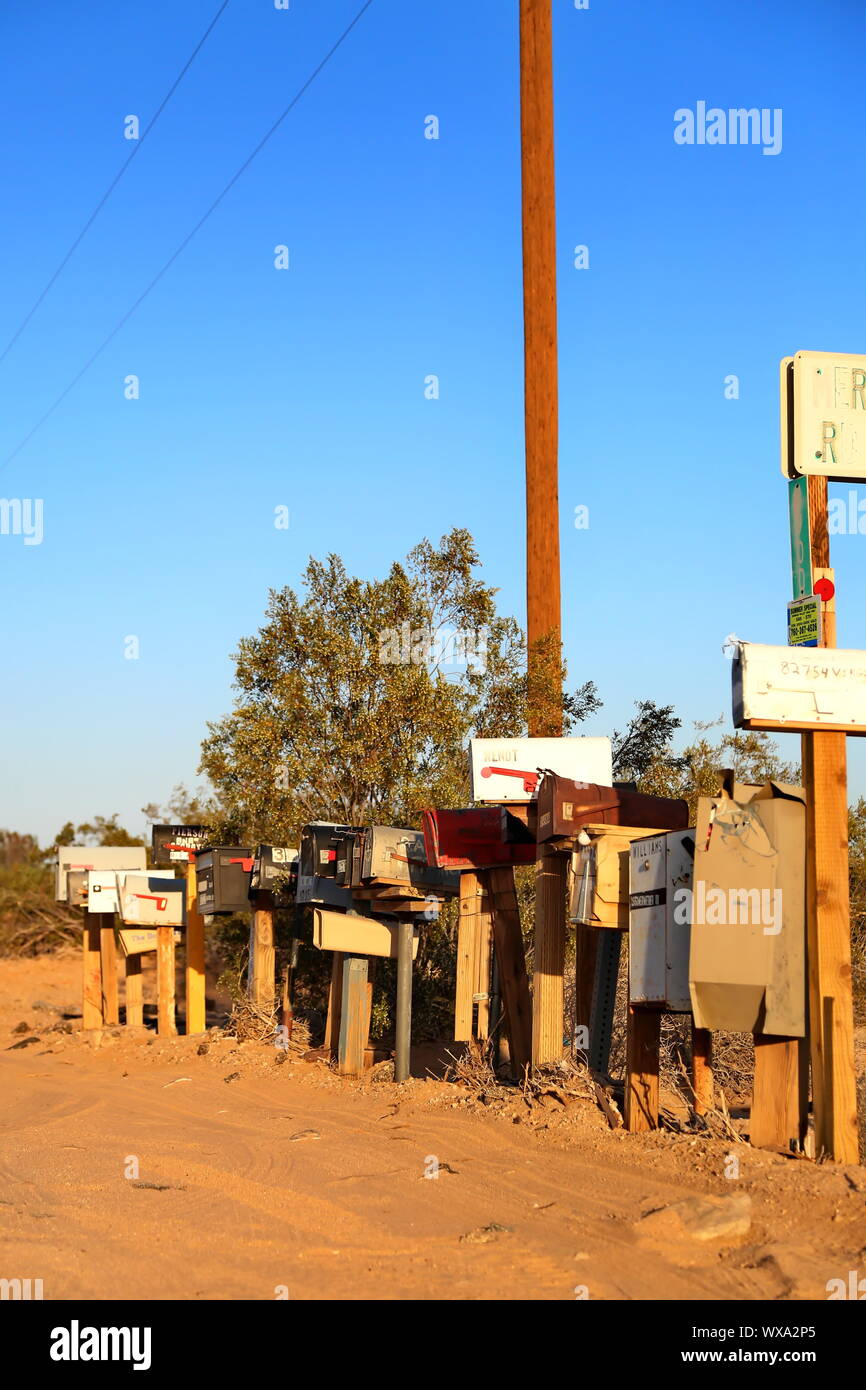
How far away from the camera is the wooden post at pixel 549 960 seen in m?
7.71

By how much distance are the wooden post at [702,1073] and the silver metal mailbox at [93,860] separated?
34.1 ft

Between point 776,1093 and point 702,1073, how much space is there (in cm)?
54

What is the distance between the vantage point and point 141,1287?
15.3 ft

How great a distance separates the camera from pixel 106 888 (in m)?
14.7

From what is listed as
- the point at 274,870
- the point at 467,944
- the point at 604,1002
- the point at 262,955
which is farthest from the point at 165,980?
the point at 604,1002

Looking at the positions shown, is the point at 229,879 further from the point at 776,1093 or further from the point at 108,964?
the point at 776,1093

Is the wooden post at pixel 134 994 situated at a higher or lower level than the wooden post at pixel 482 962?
lower

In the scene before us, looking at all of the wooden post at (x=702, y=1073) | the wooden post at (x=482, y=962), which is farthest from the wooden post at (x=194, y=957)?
the wooden post at (x=702, y=1073)

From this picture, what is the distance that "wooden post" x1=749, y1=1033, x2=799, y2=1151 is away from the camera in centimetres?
592

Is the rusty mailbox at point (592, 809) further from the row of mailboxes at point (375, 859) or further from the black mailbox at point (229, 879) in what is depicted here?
the black mailbox at point (229, 879)

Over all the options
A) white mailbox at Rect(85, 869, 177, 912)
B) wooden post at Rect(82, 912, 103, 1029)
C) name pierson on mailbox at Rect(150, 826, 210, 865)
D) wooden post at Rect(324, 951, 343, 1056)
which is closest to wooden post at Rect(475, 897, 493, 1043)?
wooden post at Rect(324, 951, 343, 1056)

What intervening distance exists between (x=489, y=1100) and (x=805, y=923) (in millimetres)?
2859
